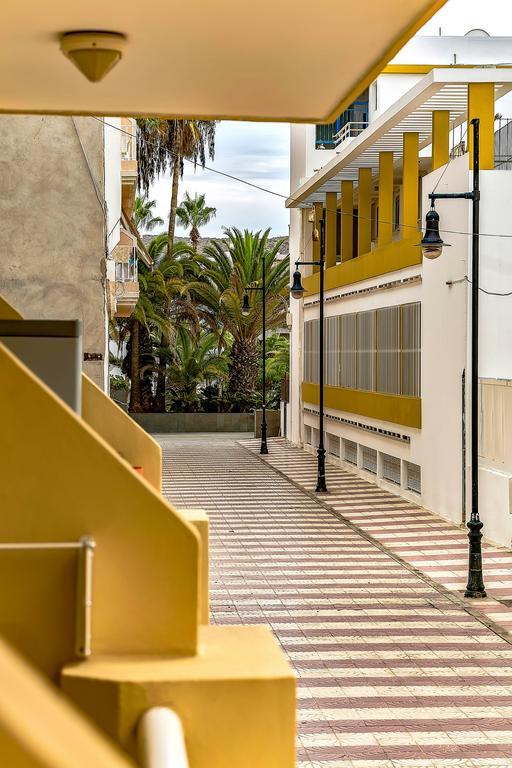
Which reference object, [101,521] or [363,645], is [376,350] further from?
[101,521]

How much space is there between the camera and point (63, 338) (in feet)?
11.2

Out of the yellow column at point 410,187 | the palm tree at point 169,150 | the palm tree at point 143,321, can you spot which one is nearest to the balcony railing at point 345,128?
the yellow column at point 410,187

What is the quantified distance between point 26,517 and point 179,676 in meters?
0.48

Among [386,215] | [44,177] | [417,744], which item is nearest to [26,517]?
[417,744]

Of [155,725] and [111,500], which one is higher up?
[111,500]

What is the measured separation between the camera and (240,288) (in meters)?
51.0

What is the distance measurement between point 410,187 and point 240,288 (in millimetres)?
24901

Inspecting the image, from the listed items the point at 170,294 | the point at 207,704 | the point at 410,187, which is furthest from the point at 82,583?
the point at 170,294

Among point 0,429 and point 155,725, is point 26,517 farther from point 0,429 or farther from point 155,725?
point 155,725

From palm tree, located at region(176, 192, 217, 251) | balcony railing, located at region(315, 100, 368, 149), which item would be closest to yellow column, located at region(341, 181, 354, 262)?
balcony railing, located at region(315, 100, 368, 149)

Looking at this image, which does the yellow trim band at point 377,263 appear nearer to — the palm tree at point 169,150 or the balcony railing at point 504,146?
the balcony railing at point 504,146

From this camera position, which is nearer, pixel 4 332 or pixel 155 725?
pixel 155 725

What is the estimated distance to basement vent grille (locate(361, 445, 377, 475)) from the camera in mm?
30109

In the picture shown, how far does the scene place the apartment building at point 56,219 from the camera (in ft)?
58.4
